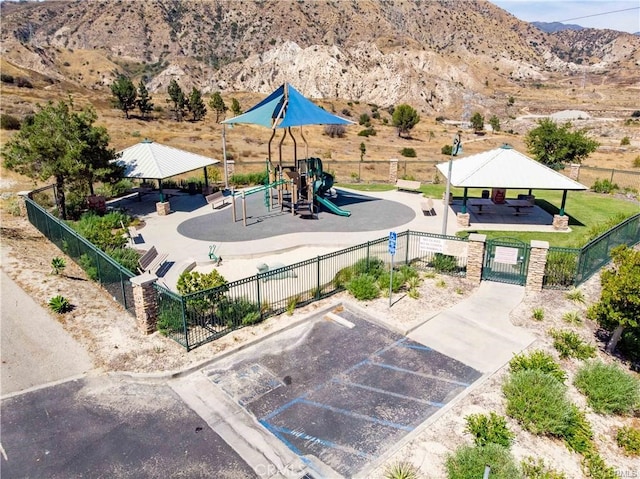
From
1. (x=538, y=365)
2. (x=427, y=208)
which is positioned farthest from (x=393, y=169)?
(x=538, y=365)

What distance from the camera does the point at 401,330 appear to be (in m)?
13.8

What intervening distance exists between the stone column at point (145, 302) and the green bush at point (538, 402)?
9688 mm

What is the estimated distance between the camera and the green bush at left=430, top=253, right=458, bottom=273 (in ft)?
58.7

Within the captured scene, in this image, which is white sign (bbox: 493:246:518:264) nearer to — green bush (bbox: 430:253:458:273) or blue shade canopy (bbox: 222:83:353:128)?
green bush (bbox: 430:253:458:273)

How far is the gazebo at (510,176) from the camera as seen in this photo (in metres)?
22.2

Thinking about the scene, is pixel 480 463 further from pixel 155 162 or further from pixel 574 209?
pixel 574 209

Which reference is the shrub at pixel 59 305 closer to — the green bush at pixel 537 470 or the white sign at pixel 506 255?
the green bush at pixel 537 470

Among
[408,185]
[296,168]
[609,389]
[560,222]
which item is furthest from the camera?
[408,185]

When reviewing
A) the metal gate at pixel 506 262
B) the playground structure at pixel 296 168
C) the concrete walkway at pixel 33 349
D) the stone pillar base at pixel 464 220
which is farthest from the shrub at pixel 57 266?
the stone pillar base at pixel 464 220

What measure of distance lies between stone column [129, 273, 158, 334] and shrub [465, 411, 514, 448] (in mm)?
8937

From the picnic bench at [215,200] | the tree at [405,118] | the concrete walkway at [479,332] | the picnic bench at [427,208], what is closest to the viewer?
the concrete walkway at [479,332]

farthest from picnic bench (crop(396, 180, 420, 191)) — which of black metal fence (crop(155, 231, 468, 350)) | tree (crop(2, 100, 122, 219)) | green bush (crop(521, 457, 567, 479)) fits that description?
green bush (crop(521, 457, 567, 479))

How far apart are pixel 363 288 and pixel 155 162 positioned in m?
15.2

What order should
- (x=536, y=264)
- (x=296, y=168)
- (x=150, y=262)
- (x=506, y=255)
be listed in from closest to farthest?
1. (x=536, y=264)
2. (x=506, y=255)
3. (x=150, y=262)
4. (x=296, y=168)
